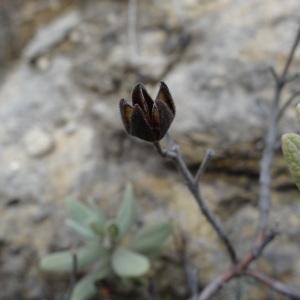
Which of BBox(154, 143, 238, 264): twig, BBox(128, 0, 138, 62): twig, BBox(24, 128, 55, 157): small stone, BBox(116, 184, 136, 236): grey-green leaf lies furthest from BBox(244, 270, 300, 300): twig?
BBox(128, 0, 138, 62): twig

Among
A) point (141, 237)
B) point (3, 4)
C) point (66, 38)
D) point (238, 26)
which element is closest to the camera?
point (141, 237)

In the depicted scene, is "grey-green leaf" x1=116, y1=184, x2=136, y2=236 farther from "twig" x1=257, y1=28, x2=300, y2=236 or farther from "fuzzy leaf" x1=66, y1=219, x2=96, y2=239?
"twig" x1=257, y1=28, x2=300, y2=236

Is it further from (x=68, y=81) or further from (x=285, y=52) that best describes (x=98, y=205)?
(x=285, y=52)

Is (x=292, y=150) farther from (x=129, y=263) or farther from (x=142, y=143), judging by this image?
(x=142, y=143)

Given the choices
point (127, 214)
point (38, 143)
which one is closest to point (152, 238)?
point (127, 214)

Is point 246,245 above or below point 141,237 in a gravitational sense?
below

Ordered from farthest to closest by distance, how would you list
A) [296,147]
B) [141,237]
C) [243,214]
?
[243,214], [141,237], [296,147]

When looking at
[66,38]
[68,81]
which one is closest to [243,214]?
[68,81]
